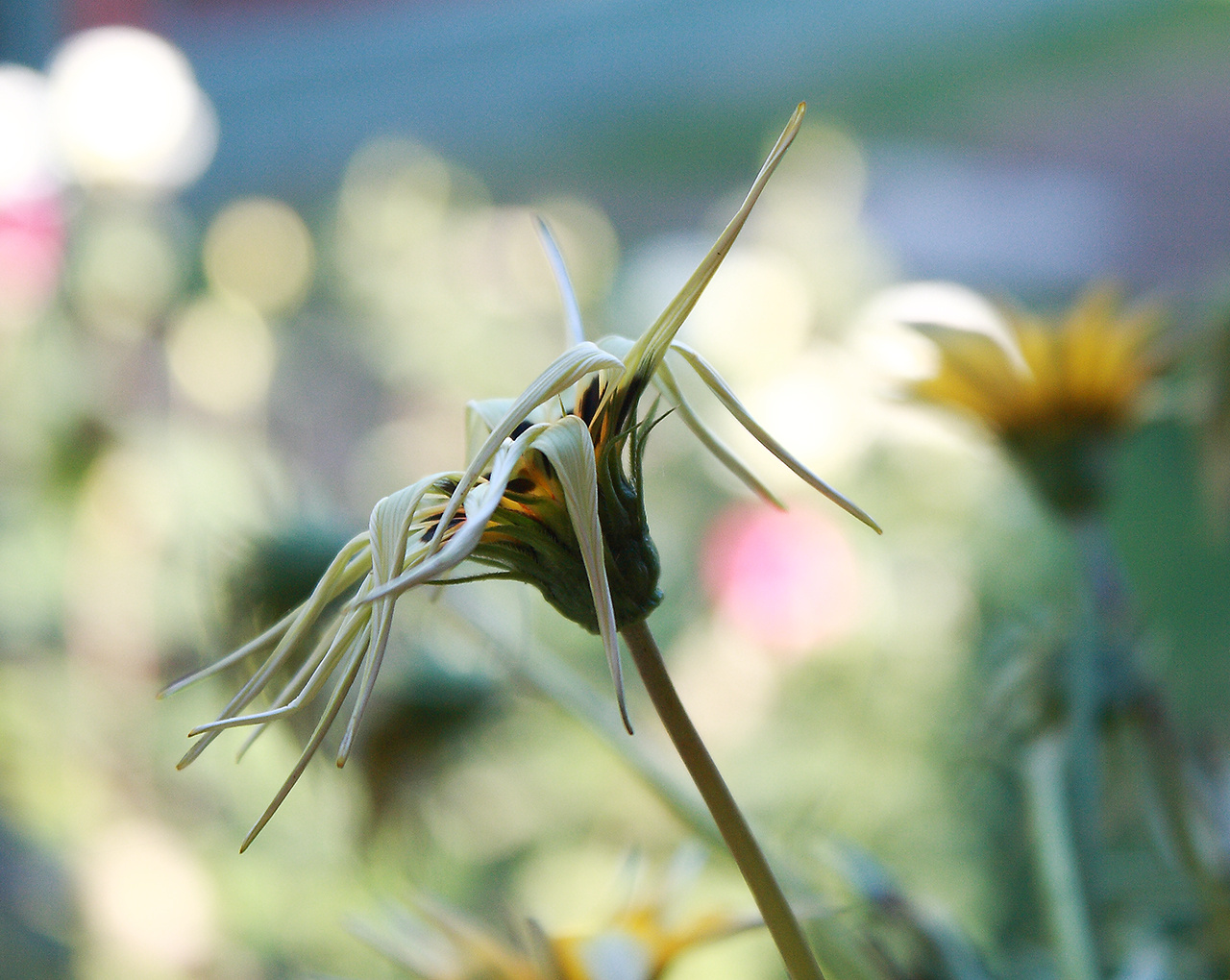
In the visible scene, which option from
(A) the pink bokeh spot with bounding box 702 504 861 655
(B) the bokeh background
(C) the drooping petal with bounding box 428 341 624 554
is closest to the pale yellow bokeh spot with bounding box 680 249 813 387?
(B) the bokeh background

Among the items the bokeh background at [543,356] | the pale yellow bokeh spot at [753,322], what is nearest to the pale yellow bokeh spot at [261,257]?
the bokeh background at [543,356]

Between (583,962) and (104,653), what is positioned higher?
(104,653)

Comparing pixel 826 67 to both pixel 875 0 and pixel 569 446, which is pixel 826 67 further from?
pixel 569 446

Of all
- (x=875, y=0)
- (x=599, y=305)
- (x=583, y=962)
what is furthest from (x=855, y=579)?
(x=583, y=962)

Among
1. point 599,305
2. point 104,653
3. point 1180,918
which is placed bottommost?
point 1180,918

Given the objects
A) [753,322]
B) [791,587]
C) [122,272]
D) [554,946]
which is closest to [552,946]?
[554,946]
